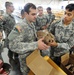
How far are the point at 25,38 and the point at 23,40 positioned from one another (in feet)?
0.15

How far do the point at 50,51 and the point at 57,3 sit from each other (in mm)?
9819

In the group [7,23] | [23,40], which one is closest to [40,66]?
[23,40]

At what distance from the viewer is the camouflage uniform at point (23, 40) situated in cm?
175

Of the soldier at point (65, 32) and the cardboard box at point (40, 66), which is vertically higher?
the soldier at point (65, 32)

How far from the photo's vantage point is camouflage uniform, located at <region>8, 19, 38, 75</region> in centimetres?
175

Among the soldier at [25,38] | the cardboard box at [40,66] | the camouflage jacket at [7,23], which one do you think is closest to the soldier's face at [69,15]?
the soldier at [25,38]

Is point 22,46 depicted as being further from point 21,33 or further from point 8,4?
point 8,4

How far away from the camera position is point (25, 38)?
1932 mm

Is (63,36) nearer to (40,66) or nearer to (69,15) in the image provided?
(69,15)

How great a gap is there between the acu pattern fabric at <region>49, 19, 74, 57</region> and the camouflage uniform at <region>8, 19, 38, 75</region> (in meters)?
0.53

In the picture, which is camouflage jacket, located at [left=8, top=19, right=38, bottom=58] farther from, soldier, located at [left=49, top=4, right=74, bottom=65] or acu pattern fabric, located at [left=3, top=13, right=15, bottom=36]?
acu pattern fabric, located at [left=3, top=13, right=15, bottom=36]

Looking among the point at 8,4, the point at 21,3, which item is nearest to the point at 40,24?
the point at 8,4

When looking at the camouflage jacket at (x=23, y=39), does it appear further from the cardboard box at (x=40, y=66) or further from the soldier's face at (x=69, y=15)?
the soldier's face at (x=69, y=15)

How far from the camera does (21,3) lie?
9969mm
